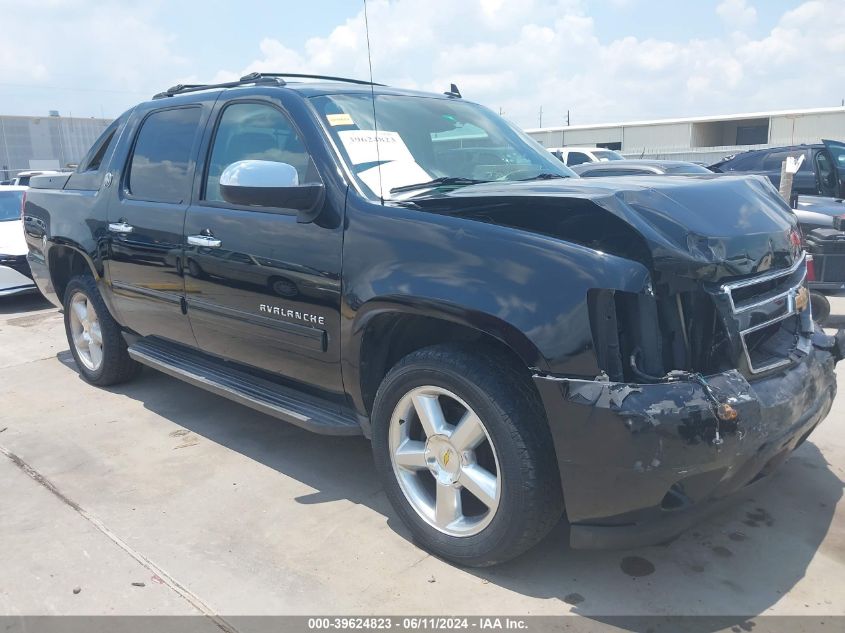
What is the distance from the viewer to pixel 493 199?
2.68m

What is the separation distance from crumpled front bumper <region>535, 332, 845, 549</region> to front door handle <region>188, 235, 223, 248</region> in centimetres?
193

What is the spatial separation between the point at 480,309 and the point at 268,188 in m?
1.07

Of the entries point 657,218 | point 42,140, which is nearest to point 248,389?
point 657,218

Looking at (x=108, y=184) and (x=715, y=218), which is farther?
(x=108, y=184)

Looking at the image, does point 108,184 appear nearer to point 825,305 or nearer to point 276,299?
point 276,299

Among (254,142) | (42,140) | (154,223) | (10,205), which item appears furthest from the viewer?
(42,140)

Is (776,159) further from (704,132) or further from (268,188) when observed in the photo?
(704,132)

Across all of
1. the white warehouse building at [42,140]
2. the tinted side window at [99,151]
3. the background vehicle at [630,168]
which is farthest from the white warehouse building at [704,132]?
the tinted side window at [99,151]

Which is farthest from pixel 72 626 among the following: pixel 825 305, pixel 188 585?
pixel 825 305

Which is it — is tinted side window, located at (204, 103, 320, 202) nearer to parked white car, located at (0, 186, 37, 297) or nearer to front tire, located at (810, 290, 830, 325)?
front tire, located at (810, 290, 830, 325)

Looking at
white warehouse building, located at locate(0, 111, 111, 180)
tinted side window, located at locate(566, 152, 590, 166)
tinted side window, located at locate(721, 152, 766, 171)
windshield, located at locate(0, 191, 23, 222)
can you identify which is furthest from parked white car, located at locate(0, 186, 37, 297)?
white warehouse building, located at locate(0, 111, 111, 180)

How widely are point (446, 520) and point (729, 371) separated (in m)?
1.20

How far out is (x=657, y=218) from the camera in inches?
97.6

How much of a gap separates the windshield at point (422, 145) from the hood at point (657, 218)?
0.34 metres
